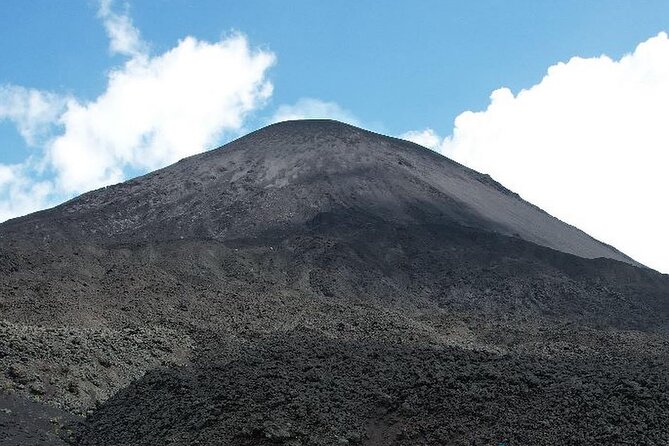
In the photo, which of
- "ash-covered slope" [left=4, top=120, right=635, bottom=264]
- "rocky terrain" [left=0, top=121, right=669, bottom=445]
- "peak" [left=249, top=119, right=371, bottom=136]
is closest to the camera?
"rocky terrain" [left=0, top=121, right=669, bottom=445]

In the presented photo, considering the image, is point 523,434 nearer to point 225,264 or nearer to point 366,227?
point 225,264

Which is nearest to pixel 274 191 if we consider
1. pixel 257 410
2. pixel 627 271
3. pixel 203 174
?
pixel 203 174

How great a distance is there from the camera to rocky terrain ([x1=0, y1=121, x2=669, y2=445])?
14586 mm

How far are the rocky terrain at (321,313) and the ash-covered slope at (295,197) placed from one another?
0.88 ft

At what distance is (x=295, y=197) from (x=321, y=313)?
2318 cm

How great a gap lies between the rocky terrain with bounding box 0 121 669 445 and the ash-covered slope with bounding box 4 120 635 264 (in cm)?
27

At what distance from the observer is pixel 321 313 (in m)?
31.2

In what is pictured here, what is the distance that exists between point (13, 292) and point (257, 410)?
15.8 meters

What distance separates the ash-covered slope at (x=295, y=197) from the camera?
1977 inches

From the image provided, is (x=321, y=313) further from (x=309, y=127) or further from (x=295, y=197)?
(x=309, y=127)

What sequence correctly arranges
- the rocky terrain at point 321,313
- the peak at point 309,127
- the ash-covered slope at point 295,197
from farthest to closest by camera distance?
the peak at point 309,127 → the ash-covered slope at point 295,197 → the rocky terrain at point 321,313

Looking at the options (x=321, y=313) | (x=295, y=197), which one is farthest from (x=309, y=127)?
(x=321, y=313)

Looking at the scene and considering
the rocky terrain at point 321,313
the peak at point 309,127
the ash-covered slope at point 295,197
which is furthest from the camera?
the peak at point 309,127

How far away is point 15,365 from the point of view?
19188mm
